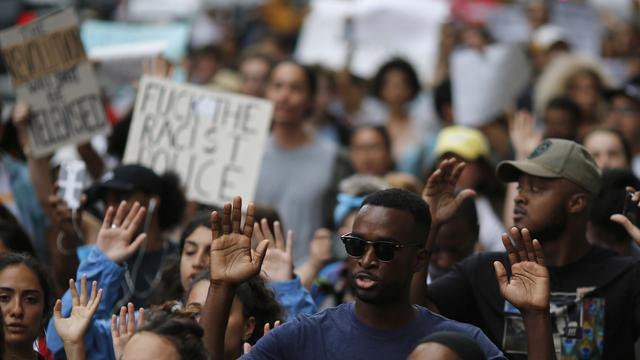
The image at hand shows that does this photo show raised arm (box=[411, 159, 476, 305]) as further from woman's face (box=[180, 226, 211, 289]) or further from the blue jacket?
woman's face (box=[180, 226, 211, 289])

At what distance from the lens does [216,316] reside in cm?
543

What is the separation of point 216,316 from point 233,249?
27 centimetres

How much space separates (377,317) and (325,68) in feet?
25.9

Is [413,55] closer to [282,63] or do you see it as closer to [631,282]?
A: [282,63]

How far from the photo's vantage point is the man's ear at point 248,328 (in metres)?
6.10

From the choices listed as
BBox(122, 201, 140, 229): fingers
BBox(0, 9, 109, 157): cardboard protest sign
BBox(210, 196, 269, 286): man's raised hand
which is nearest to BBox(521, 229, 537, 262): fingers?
BBox(210, 196, 269, 286): man's raised hand

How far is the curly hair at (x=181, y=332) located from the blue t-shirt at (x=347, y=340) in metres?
0.19

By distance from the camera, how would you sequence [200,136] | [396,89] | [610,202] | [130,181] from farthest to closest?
1. [396,89]
2. [200,136]
3. [130,181]
4. [610,202]

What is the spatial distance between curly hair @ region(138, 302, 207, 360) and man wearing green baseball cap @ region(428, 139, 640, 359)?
1539 mm

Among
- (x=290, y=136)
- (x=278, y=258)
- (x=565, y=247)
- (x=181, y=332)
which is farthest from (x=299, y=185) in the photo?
(x=181, y=332)

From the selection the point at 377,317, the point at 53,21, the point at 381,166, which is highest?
the point at 53,21

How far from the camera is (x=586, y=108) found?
473 inches

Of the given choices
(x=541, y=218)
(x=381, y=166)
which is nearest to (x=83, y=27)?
(x=381, y=166)

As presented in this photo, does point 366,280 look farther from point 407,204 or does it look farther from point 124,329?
point 124,329
